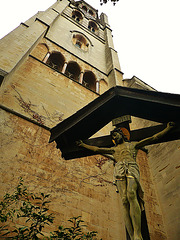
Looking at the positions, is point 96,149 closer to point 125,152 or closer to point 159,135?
point 125,152

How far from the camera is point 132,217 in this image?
188 centimetres

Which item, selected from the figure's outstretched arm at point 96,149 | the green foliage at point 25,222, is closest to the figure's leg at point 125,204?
the figure's outstretched arm at point 96,149

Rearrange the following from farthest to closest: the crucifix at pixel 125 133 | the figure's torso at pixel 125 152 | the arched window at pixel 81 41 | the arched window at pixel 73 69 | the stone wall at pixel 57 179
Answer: the arched window at pixel 81 41 < the arched window at pixel 73 69 < the stone wall at pixel 57 179 < the figure's torso at pixel 125 152 < the crucifix at pixel 125 133

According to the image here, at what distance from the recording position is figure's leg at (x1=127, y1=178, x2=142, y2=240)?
1.84 metres

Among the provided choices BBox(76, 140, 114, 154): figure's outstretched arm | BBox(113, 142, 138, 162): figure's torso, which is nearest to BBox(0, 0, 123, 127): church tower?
BBox(76, 140, 114, 154): figure's outstretched arm

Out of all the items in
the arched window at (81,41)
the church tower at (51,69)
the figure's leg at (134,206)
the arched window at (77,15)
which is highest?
the arched window at (77,15)

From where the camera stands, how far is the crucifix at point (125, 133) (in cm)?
200

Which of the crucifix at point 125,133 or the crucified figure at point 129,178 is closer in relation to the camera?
the crucified figure at point 129,178

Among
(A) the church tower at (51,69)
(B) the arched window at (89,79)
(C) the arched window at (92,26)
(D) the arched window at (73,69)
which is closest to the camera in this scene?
(A) the church tower at (51,69)

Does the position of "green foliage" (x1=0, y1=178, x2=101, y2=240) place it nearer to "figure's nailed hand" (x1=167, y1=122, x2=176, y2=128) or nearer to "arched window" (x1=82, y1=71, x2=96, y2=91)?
"figure's nailed hand" (x1=167, y1=122, x2=176, y2=128)

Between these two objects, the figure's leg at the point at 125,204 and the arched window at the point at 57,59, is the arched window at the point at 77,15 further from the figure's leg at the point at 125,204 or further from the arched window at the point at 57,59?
the figure's leg at the point at 125,204

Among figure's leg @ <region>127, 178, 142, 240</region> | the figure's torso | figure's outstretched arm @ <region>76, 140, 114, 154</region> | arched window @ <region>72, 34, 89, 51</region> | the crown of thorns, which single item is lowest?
figure's leg @ <region>127, 178, 142, 240</region>

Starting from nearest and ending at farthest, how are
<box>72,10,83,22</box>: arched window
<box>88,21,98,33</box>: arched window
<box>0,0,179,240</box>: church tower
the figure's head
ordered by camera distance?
the figure's head → <box>0,0,179,240</box>: church tower → <box>72,10,83,22</box>: arched window → <box>88,21,98,33</box>: arched window

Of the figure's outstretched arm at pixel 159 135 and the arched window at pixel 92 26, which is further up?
the arched window at pixel 92 26
